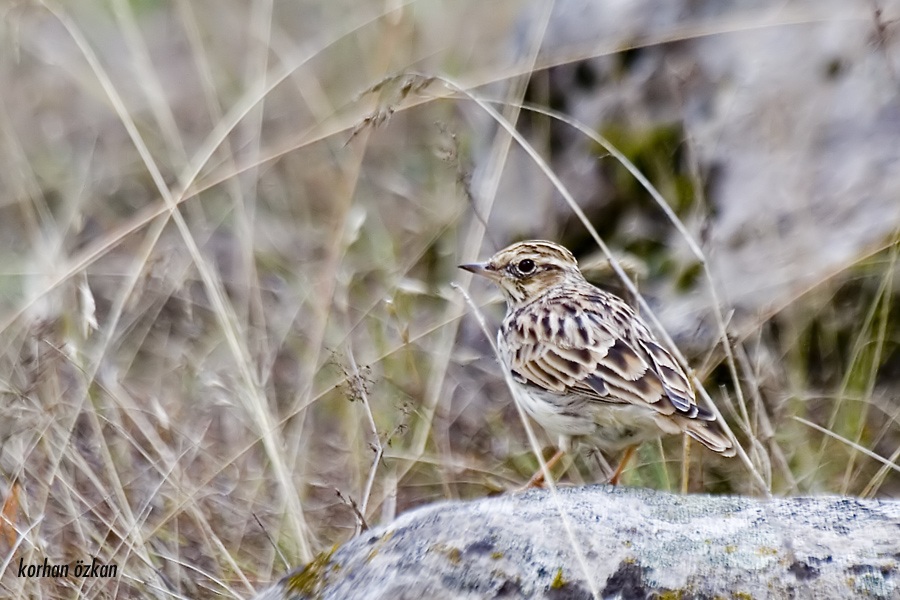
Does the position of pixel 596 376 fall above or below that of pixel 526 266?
below

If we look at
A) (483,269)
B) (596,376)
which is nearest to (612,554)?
(596,376)

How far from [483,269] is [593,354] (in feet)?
2.88

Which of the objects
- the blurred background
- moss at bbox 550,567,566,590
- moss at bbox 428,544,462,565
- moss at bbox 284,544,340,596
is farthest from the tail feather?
moss at bbox 284,544,340,596

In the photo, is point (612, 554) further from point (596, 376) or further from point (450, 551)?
point (596, 376)

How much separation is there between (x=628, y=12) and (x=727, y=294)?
1946 mm

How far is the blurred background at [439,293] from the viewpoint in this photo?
4.41 meters

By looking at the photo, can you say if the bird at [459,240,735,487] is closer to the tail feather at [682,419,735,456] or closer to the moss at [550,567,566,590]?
the tail feather at [682,419,735,456]

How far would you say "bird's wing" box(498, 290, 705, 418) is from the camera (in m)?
4.00

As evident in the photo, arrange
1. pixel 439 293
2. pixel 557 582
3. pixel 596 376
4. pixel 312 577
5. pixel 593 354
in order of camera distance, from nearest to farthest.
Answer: pixel 557 582, pixel 312 577, pixel 596 376, pixel 593 354, pixel 439 293

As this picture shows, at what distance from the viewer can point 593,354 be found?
4230 mm

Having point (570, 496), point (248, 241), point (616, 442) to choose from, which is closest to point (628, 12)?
point (248, 241)

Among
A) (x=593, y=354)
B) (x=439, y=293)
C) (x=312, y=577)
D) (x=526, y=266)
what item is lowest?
(x=312, y=577)

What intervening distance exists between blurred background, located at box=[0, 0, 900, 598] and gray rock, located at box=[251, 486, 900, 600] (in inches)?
25.3

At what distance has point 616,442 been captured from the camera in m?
4.21
